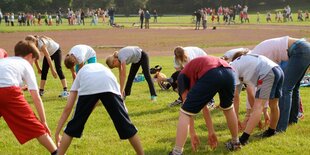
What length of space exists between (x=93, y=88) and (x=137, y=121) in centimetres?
326

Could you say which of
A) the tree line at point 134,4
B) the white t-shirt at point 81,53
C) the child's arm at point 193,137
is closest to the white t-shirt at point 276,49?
the child's arm at point 193,137

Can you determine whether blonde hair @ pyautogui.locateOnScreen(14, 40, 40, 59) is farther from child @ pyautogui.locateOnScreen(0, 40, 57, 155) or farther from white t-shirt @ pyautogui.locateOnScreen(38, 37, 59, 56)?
white t-shirt @ pyautogui.locateOnScreen(38, 37, 59, 56)

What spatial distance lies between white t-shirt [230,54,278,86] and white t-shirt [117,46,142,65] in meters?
3.56

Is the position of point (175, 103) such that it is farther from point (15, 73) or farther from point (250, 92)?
point (15, 73)

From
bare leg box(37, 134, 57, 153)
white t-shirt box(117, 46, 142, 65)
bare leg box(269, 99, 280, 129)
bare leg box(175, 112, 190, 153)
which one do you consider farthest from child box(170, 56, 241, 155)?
white t-shirt box(117, 46, 142, 65)

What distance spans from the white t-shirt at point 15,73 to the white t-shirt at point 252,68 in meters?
2.89

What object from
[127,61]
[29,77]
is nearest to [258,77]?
[29,77]

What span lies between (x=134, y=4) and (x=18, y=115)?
264ft

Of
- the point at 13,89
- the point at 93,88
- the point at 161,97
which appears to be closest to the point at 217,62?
the point at 93,88

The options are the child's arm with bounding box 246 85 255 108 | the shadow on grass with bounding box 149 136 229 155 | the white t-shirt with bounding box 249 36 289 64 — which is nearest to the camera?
the shadow on grass with bounding box 149 136 229 155

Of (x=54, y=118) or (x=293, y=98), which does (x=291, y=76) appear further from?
(x=54, y=118)

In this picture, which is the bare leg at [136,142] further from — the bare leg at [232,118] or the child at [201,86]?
the bare leg at [232,118]

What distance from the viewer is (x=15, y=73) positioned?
18.8ft

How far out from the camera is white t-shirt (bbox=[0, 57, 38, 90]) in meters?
5.68
